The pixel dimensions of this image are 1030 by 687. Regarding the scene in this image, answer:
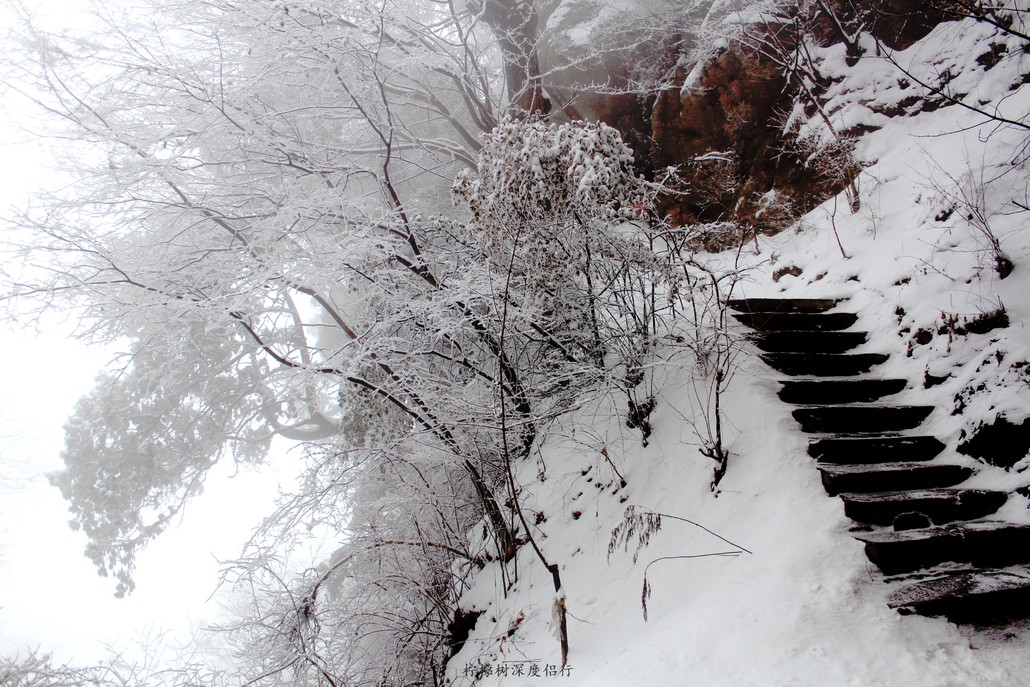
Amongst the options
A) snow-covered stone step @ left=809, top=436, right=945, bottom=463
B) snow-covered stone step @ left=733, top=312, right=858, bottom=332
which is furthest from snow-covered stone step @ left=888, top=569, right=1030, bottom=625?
snow-covered stone step @ left=733, top=312, right=858, bottom=332

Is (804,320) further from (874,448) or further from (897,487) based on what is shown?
(897,487)

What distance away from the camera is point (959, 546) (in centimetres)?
261

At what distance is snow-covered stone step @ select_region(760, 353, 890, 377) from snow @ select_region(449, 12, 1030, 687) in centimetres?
11

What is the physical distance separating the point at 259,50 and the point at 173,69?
31.0 inches

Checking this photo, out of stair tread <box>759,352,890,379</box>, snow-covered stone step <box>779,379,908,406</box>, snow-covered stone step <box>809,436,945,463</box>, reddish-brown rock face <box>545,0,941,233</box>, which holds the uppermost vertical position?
reddish-brown rock face <box>545,0,941,233</box>

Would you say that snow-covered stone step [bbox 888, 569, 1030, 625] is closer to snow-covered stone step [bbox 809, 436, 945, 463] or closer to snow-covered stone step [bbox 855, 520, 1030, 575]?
snow-covered stone step [bbox 855, 520, 1030, 575]

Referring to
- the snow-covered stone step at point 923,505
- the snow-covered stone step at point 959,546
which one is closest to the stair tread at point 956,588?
the snow-covered stone step at point 959,546

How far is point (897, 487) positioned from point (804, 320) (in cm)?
213

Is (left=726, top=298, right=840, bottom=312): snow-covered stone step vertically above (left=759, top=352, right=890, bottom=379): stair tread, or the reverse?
(left=726, top=298, right=840, bottom=312): snow-covered stone step

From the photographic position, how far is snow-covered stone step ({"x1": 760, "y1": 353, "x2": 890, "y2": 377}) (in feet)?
13.8

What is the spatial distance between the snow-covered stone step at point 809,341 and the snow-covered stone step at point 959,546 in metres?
1.95

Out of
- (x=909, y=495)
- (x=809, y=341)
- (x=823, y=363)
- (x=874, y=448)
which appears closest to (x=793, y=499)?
(x=909, y=495)

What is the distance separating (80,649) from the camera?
67.1ft

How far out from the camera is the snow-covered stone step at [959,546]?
253 cm
